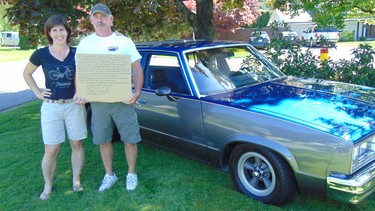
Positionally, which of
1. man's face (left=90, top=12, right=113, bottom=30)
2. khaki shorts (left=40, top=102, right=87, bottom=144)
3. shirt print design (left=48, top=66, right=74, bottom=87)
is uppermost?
man's face (left=90, top=12, right=113, bottom=30)

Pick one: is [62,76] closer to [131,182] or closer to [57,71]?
[57,71]

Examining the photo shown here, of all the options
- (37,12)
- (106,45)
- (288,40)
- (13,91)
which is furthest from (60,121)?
(13,91)

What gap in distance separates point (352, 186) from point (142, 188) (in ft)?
7.11

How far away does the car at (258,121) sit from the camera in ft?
9.39

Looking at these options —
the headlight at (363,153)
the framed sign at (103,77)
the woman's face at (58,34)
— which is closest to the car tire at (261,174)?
the headlight at (363,153)

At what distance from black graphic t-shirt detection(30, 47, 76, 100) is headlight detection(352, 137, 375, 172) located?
2.65m

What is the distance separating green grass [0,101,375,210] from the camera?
136 inches

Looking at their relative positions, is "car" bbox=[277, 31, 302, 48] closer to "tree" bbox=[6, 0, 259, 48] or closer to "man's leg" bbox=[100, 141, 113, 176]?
"tree" bbox=[6, 0, 259, 48]

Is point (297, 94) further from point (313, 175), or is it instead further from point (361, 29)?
Answer: point (361, 29)

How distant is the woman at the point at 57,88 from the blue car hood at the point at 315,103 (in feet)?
4.56

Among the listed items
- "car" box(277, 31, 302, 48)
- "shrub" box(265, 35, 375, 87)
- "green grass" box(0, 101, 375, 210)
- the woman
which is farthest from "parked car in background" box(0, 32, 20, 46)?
the woman

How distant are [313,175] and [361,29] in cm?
4351

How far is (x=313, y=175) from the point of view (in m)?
2.92

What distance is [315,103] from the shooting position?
11.2ft
